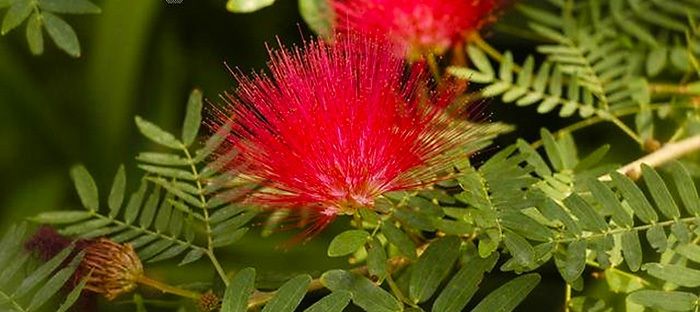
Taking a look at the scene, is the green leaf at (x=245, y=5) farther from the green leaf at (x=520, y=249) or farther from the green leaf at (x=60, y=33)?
the green leaf at (x=520, y=249)

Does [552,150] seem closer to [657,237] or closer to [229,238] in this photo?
[657,237]

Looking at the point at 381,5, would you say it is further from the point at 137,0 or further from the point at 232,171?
the point at 137,0

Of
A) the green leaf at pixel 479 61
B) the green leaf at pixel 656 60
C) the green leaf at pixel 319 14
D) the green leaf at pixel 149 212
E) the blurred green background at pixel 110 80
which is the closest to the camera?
the green leaf at pixel 149 212

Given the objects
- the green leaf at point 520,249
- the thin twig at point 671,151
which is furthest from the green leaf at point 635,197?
the thin twig at point 671,151

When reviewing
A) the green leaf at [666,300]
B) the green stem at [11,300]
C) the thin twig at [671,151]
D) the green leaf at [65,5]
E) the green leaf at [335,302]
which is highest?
the green leaf at [65,5]

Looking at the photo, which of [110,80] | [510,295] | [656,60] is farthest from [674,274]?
[110,80]

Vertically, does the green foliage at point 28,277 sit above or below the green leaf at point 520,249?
above

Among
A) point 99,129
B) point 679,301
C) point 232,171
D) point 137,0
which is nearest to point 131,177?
point 99,129
